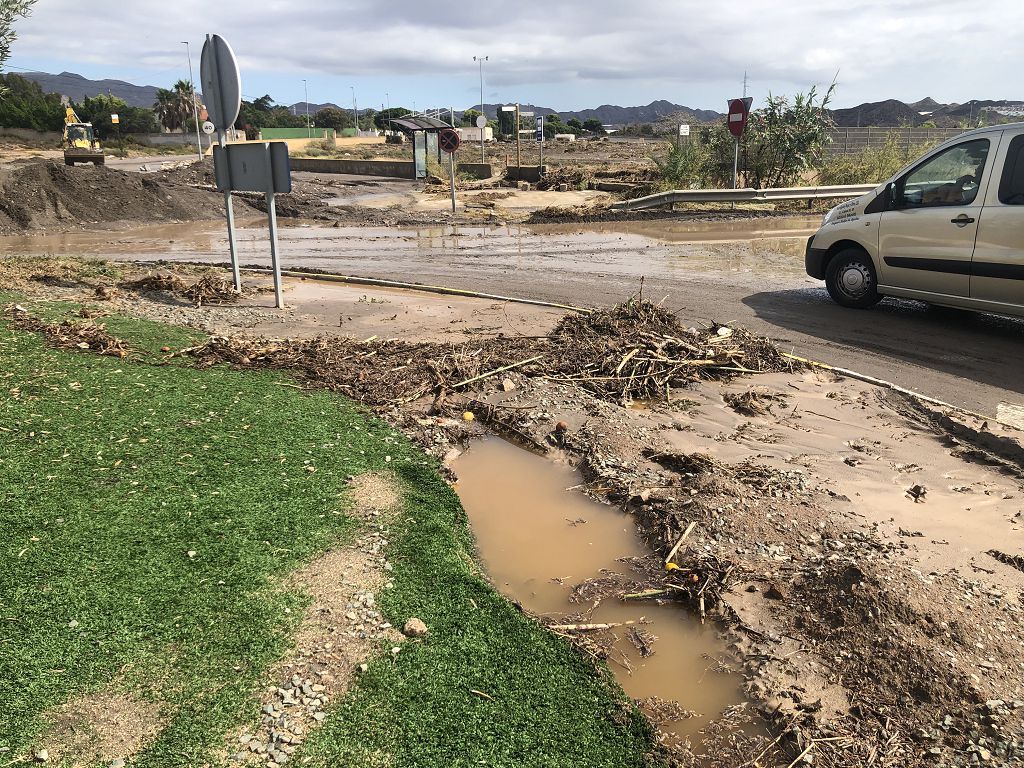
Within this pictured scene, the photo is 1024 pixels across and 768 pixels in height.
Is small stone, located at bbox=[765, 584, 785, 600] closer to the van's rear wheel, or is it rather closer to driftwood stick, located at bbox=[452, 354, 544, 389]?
driftwood stick, located at bbox=[452, 354, 544, 389]

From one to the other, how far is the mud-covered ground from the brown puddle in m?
0.14

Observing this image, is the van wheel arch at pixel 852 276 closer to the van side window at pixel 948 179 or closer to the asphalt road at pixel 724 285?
the asphalt road at pixel 724 285

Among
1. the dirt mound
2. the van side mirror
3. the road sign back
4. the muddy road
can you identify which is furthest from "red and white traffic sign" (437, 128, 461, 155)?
the van side mirror

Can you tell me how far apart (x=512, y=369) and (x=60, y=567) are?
4.26 meters

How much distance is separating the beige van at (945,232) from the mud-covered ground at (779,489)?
8.54 ft

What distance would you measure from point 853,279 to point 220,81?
8.49 metres

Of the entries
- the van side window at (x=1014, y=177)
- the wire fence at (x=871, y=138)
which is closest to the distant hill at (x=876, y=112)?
the wire fence at (x=871, y=138)

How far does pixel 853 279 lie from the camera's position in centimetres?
1005

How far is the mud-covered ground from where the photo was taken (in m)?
3.11

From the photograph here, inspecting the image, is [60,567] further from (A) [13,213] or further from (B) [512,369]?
(A) [13,213]

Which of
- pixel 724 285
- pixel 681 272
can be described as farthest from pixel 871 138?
pixel 724 285

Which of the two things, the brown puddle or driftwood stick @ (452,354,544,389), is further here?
driftwood stick @ (452,354,544,389)

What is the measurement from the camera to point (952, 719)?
2977 mm

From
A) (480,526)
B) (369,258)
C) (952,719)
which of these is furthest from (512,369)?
(369,258)
